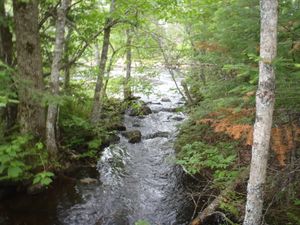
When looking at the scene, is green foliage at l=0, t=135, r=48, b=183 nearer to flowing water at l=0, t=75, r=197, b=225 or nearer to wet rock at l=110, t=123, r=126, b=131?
flowing water at l=0, t=75, r=197, b=225

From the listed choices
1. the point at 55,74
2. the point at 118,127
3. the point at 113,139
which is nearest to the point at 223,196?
the point at 55,74

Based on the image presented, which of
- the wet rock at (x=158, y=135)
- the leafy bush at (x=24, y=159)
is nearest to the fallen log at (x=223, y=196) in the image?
the leafy bush at (x=24, y=159)

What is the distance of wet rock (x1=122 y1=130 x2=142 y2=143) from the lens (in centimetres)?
1139

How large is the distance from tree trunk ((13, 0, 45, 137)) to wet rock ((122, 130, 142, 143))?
4202mm

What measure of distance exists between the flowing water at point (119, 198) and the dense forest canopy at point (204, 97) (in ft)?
1.82

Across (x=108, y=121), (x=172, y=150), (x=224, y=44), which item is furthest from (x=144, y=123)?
(x=224, y=44)

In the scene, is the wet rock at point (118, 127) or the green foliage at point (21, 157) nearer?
the green foliage at point (21, 157)

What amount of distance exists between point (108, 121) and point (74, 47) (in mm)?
3887

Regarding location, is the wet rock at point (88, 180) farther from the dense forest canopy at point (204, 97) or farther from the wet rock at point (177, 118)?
the wet rock at point (177, 118)

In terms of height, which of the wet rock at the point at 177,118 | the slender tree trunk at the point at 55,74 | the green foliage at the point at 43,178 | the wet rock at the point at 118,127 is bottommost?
the green foliage at the point at 43,178

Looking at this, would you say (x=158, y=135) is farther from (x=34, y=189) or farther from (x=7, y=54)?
(x=7, y=54)

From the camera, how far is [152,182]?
831 centimetres

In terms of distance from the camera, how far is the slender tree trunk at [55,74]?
7293 millimetres

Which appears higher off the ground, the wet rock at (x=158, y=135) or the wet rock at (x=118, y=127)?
the wet rock at (x=118, y=127)
